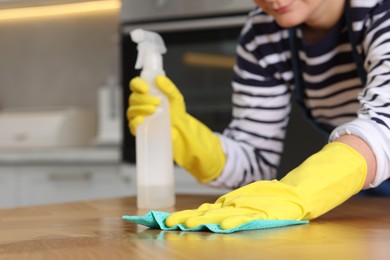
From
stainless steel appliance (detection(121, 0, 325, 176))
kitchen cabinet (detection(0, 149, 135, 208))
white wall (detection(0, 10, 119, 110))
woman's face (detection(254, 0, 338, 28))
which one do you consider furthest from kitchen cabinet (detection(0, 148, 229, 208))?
woman's face (detection(254, 0, 338, 28))

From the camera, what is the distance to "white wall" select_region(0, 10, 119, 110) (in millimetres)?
3377

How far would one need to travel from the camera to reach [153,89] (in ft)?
3.46

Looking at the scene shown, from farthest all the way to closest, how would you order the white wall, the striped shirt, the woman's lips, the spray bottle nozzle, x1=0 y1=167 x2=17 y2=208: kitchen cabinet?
the white wall < x1=0 y1=167 x2=17 y2=208: kitchen cabinet < the striped shirt < the woman's lips < the spray bottle nozzle

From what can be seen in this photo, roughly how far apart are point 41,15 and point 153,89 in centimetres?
263

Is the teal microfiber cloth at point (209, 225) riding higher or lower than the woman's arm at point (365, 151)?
lower

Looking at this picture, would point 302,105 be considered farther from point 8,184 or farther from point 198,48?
point 8,184

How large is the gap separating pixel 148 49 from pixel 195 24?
4.72 feet

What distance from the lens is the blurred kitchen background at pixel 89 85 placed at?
242cm

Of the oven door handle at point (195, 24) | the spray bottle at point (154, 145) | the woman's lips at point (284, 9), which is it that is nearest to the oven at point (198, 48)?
the oven door handle at point (195, 24)

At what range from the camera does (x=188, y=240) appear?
0.69 m

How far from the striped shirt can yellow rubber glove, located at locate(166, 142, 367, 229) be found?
40 cm

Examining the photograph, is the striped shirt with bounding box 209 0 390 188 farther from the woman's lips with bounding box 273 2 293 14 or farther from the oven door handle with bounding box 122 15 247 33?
the oven door handle with bounding box 122 15 247 33

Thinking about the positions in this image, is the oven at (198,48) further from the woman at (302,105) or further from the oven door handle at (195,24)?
the woman at (302,105)

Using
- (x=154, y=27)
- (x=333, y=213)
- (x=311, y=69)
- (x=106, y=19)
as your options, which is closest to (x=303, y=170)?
(x=333, y=213)
